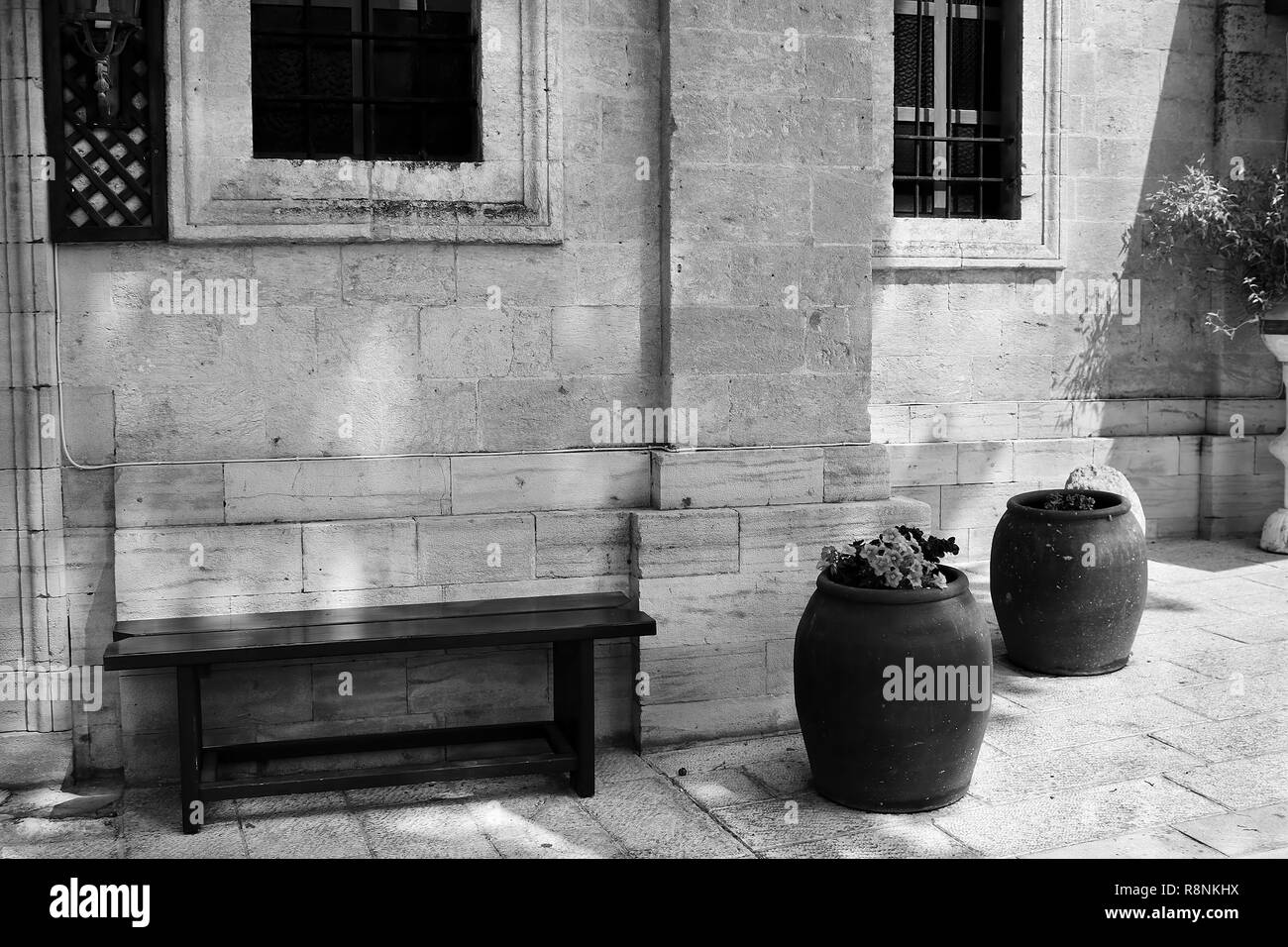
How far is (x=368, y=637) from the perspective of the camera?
5016mm

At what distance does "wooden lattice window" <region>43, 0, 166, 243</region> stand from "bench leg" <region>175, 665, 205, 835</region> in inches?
70.1

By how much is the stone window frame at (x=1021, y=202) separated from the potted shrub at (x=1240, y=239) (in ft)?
2.54

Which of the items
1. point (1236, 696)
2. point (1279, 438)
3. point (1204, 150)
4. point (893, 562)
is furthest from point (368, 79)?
point (1279, 438)

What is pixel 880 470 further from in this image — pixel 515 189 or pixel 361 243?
pixel 361 243

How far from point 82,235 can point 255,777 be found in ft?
7.46

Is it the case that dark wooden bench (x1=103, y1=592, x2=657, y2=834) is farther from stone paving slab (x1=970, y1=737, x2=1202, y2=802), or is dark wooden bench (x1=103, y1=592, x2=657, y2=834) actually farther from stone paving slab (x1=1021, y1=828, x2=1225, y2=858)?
stone paving slab (x1=1021, y1=828, x2=1225, y2=858)

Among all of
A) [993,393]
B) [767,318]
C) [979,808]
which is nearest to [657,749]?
[979,808]

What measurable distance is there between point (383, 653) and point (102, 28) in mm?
2637

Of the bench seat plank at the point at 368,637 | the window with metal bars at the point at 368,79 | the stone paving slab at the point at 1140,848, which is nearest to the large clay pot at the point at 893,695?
the stone paving slab at the point at 1140,848

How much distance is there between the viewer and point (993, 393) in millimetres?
8875

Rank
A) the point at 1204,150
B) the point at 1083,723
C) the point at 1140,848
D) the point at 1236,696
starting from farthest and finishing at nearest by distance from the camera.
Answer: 1. the point at 1204,150
2. the point at 1236,696
3. the point at 1083,723
4. the point at 1140,848

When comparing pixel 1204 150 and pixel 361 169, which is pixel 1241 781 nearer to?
pixel 361 169

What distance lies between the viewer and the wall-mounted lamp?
4996mm

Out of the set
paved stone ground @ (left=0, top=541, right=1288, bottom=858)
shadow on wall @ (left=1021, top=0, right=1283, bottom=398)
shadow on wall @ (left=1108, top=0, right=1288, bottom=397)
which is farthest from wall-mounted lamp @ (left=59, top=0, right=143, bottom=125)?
shadow on wall @ (left=1108, top=0, right=1288, bottom=397)
